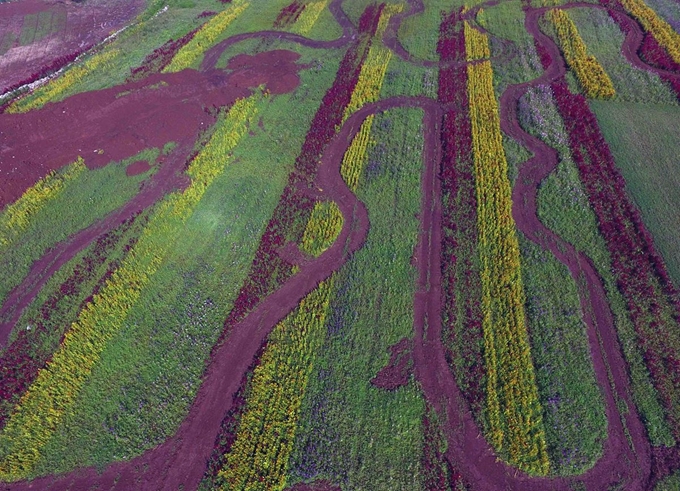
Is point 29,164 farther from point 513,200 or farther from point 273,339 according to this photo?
point 513,200

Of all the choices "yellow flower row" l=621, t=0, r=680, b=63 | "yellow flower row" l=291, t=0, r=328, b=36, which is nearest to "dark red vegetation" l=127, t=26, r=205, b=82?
"yellow flower row" l=291, t=0, r=328, b=36

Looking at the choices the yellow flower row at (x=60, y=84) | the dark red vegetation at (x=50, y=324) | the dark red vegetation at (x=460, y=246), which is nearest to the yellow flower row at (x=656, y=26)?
the dark red vegetation at (x=460, y=246)

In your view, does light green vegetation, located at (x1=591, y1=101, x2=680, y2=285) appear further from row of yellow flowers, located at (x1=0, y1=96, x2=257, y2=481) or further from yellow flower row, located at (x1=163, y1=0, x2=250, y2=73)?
yellow flower row, located at (x1=163, y1=0, x2=250, y2=73)

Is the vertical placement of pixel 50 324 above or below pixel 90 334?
above

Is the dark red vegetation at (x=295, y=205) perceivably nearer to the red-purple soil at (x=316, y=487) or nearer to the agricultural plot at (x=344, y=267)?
the agricultural plot at (x=344, y=267)

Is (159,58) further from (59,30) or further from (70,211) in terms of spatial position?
(70,211)

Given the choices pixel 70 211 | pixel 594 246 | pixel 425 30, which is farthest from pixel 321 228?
pixel 425 30
